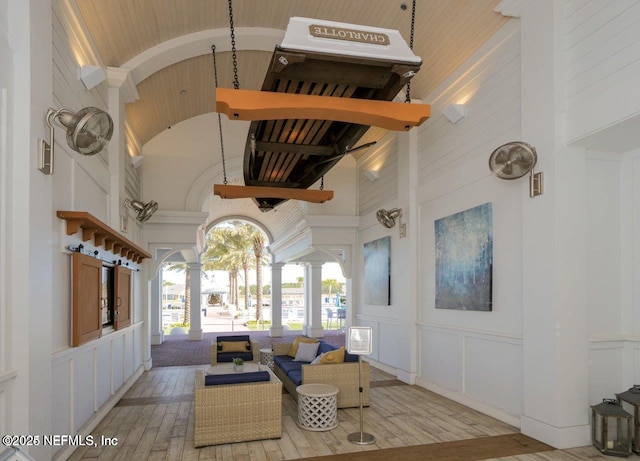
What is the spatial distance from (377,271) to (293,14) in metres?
4.78

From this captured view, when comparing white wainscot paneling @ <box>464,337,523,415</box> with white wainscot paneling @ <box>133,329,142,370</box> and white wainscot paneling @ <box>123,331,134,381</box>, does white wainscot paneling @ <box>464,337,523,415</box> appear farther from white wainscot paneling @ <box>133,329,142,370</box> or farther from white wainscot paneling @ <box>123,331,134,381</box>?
white wainscot paneling @ <box>133,329,142,370</box>

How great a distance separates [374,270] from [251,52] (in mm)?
4573

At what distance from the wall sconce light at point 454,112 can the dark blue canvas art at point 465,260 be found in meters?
1.28

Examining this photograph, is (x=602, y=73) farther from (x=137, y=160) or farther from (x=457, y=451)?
(x=137, y=160)

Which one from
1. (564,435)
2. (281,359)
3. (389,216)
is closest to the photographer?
(564,435)

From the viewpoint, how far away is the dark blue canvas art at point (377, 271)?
8828 mm

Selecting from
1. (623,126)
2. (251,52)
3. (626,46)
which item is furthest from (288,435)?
(251,52)

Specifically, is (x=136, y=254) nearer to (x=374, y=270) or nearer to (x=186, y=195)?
(x=186, y=195)

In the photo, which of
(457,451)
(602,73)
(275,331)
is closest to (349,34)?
(602,73)

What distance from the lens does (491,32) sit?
582 cm

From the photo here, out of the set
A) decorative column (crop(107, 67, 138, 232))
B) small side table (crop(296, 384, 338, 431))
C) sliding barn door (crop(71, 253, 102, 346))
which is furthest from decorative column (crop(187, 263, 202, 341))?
small side table (crop(296, 384, 338, 431))

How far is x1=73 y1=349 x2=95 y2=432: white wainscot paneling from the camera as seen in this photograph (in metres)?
4.84

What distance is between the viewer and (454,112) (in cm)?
652

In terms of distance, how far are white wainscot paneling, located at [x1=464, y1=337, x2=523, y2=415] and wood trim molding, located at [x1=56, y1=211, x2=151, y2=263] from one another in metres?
4.55
